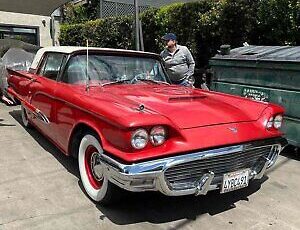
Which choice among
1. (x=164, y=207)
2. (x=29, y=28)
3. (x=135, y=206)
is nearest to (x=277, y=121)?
(x=164, y=207)

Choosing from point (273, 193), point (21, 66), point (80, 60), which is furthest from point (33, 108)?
point (21, 66)

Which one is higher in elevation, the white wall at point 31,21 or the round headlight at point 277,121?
the white wall at point 31,21

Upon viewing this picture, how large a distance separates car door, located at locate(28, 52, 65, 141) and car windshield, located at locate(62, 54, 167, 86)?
0.25 metres

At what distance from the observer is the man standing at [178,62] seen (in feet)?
20.9

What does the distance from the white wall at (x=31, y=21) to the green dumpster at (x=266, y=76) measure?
10452 millimetres

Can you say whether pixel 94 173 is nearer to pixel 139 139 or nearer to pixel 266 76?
pixel 139 139

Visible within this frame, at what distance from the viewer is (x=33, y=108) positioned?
17.1 feet

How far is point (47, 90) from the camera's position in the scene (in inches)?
182

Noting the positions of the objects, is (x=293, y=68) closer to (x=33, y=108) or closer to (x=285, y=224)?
(x=285, y=224)

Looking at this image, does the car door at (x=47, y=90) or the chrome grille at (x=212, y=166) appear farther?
the car door at (x=47, y=90)

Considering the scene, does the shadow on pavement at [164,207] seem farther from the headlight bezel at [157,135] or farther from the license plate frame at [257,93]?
the license plate frame at [257,93]

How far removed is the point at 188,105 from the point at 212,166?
0.69 meters

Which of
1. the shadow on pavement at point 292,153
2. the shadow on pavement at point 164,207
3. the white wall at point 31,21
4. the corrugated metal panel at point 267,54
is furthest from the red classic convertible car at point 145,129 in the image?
the white wall at point 31,21

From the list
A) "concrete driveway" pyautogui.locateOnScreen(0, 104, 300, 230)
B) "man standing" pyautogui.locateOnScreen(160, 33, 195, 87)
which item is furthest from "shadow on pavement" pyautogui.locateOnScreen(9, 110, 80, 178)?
"man standing" pyautogui.locateOnScreen(160, 33, 195, 87)
